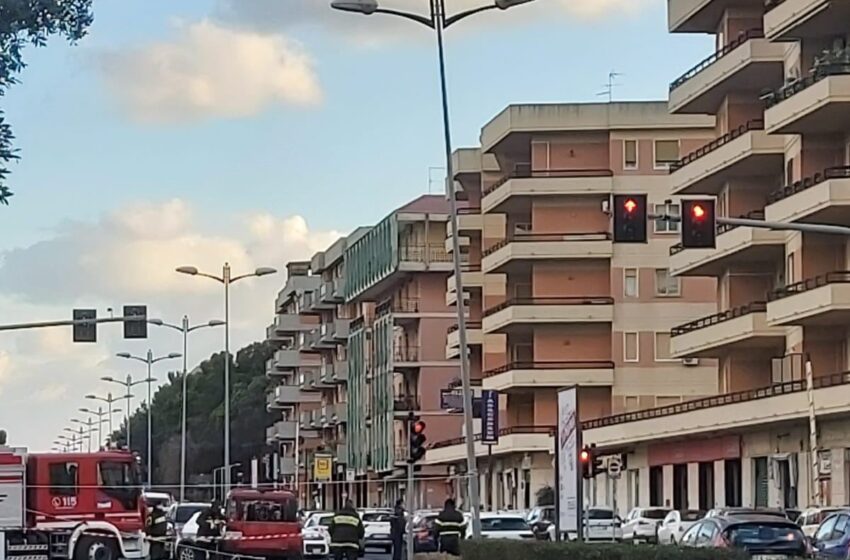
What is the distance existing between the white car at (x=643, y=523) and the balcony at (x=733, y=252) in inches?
312

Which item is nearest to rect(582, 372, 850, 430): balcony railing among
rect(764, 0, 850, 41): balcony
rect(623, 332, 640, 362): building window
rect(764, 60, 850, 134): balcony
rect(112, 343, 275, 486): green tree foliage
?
rect(764, 60, 850, 134): balcony

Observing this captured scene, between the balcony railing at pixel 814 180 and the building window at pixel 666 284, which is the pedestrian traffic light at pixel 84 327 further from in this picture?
the building window at pixel 666 284

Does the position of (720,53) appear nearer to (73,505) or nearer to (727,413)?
(727,413)

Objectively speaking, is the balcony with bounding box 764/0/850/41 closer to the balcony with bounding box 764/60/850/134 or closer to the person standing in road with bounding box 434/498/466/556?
the balcony with bounding box 764/60/850/134

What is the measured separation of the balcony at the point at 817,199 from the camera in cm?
5031

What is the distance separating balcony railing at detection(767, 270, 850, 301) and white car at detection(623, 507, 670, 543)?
729cm

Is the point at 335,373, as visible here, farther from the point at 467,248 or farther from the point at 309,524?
the point at 309,524

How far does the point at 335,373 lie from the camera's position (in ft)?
429

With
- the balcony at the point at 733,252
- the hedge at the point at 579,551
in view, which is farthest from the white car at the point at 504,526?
the hedge at the point at 579,551

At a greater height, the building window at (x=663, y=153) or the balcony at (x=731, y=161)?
the building window at (x=663, y=153)

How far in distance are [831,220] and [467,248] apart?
144 feet

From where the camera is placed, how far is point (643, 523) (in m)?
56.3

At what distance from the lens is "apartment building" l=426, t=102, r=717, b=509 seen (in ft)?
270

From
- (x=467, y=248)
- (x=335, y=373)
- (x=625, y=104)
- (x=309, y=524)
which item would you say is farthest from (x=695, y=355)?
(x=335, y=373)
